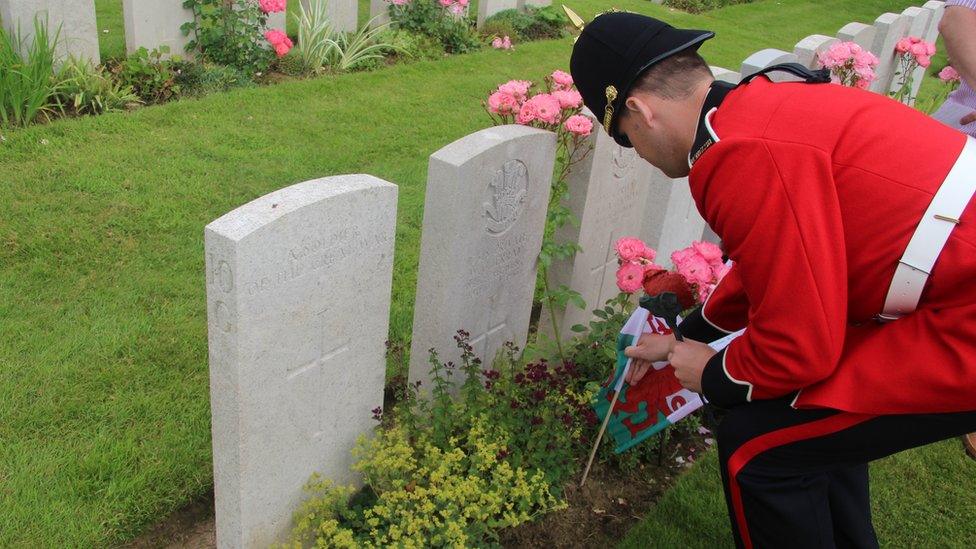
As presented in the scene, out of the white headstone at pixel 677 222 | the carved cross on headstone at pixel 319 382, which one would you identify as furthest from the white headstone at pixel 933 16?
the carved cross on headstone at pixel 319 382

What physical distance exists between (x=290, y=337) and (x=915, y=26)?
8.96 metres

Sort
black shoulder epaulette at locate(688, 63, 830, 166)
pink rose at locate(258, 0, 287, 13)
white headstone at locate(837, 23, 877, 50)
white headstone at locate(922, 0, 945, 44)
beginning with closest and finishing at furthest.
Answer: black shoulder epaulette at locate(688, 63, 830, 166), pink rose at locate(258, 0, 287, 13), white headstone at locate(837, 23, 877, 50), white headstone at locate(922, 0, 945, 44)

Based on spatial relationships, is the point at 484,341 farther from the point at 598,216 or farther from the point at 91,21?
the point at 91,21

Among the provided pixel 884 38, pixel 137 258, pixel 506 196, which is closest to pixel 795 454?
pixel 506 196

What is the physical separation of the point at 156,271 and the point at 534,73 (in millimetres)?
4830

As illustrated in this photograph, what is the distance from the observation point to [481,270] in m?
3.47

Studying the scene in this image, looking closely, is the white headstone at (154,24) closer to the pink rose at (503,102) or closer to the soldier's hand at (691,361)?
the pink rose at (503,102)

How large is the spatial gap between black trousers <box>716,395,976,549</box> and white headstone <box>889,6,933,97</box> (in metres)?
7.45

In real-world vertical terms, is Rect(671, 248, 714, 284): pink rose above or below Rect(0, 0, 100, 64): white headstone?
below

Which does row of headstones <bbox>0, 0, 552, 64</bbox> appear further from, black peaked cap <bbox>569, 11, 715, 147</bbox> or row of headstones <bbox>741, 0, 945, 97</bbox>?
black peaked cap <bbox>569, 11, 715, 147</bbox>

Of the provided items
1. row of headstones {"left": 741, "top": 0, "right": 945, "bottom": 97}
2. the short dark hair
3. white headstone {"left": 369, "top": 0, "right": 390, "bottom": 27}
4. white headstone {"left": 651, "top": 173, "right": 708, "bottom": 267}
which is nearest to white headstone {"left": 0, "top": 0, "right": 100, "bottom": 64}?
→ white headstone {"left": 369, "top": 0, "right": 390, "bottom": 27}

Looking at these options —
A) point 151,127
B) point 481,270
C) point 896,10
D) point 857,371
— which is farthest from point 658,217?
point 896,10

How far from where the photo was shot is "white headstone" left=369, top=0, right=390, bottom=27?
8125 millimetres

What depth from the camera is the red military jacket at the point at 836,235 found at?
1.88 m
